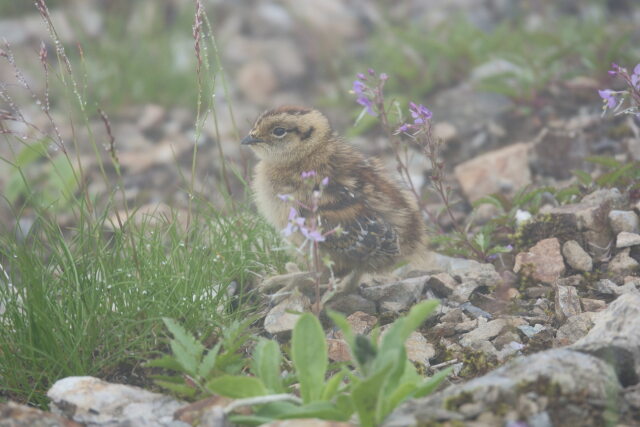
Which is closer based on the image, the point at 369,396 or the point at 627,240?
the point at 369,396

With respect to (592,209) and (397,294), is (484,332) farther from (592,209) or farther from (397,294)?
(592,209)

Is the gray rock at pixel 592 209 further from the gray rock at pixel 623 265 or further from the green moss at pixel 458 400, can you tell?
the green moss at pixel 458 400

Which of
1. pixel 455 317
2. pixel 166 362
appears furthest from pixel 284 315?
pixel 166 362

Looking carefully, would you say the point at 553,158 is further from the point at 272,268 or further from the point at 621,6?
the point at 621,6

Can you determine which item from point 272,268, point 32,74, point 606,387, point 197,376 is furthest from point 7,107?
point 606,387

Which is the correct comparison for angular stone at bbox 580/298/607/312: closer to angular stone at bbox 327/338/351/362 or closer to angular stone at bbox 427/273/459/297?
angular stone at bbox 427/273/459/297

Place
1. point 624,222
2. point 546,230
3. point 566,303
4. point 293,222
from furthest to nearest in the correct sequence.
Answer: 1. point 546,230
2. point 624,222
3. point 566,303
4. point 293,222
